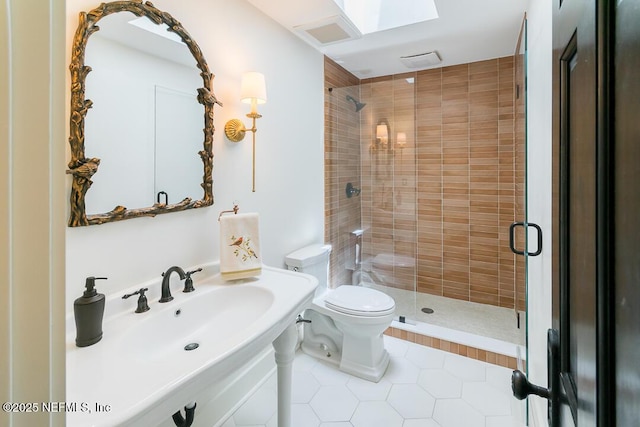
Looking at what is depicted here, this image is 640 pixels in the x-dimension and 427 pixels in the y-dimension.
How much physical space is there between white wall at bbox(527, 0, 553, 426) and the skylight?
2.13 ft

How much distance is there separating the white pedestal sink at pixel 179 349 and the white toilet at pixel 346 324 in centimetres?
62

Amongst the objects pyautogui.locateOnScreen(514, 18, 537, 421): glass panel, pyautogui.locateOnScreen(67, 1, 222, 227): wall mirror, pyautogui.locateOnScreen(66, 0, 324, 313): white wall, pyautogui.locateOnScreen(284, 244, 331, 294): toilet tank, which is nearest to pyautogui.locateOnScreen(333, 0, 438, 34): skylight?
pyautogui.locateOnScreen(66, 0, 324, 313): white wall

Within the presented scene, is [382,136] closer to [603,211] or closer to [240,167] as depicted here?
[240,167]

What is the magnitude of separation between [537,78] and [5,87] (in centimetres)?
→ 189

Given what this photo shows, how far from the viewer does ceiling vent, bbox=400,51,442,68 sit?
2.78 m

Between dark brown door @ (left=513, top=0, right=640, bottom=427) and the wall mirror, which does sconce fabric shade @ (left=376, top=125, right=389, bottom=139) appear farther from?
dark brown door @ (left=513, top=0, right=640, bottom=427)

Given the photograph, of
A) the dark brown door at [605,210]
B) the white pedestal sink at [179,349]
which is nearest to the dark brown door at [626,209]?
the dark brown door at [605,210]

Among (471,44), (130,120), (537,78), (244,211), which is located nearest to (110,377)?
(130,120)

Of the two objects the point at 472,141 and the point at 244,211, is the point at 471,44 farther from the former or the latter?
the point at 244,211

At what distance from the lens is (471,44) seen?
2.58 metres

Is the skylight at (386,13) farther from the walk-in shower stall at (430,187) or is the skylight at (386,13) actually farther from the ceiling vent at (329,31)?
the walk-in shower stall at (430,187)

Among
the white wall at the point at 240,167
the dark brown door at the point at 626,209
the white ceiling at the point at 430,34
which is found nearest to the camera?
the dark brown door at the point at 626,209

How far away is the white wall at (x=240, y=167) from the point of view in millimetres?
1234

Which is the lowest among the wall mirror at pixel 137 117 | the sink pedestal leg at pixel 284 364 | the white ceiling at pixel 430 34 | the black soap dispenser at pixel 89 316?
the sink pedestal leg at pixel 284 364
